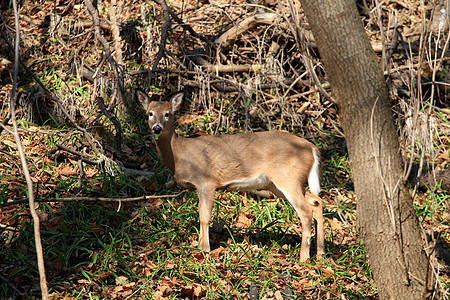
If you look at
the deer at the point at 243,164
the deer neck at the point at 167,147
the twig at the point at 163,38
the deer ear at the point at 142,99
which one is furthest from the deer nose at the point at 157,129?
the twig at the point at 163,38

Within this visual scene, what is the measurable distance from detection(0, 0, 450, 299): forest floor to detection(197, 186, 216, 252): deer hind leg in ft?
0.46

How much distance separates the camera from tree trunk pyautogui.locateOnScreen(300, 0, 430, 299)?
308 centimetres

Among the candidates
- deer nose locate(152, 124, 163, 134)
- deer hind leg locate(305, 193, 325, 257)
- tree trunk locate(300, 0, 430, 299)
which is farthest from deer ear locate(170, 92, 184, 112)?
tree trunk locate(300, 0, 430, 299)

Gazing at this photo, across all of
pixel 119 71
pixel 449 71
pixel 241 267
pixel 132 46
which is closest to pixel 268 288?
pixel 241 267

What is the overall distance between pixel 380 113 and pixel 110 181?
3.51m

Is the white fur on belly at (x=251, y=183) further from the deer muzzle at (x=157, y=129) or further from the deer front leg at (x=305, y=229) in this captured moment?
the deer muzzle at (x=157, y=129)

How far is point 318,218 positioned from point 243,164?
0.99 metres

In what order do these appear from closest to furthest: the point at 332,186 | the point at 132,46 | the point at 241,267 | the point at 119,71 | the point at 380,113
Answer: the point at 380,113
the point at 241,267
the point at 332,186
the point at 119,71
the point at 132,46

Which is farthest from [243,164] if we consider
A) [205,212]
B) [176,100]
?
[176,100]

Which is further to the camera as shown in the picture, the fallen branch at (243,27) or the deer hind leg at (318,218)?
the fallen branch at (243,27)

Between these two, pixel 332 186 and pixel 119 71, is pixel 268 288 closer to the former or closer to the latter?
pixel 332 186

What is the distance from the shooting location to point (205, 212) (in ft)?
16.7

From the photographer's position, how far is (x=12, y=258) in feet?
14.1

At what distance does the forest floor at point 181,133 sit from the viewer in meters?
4.13
